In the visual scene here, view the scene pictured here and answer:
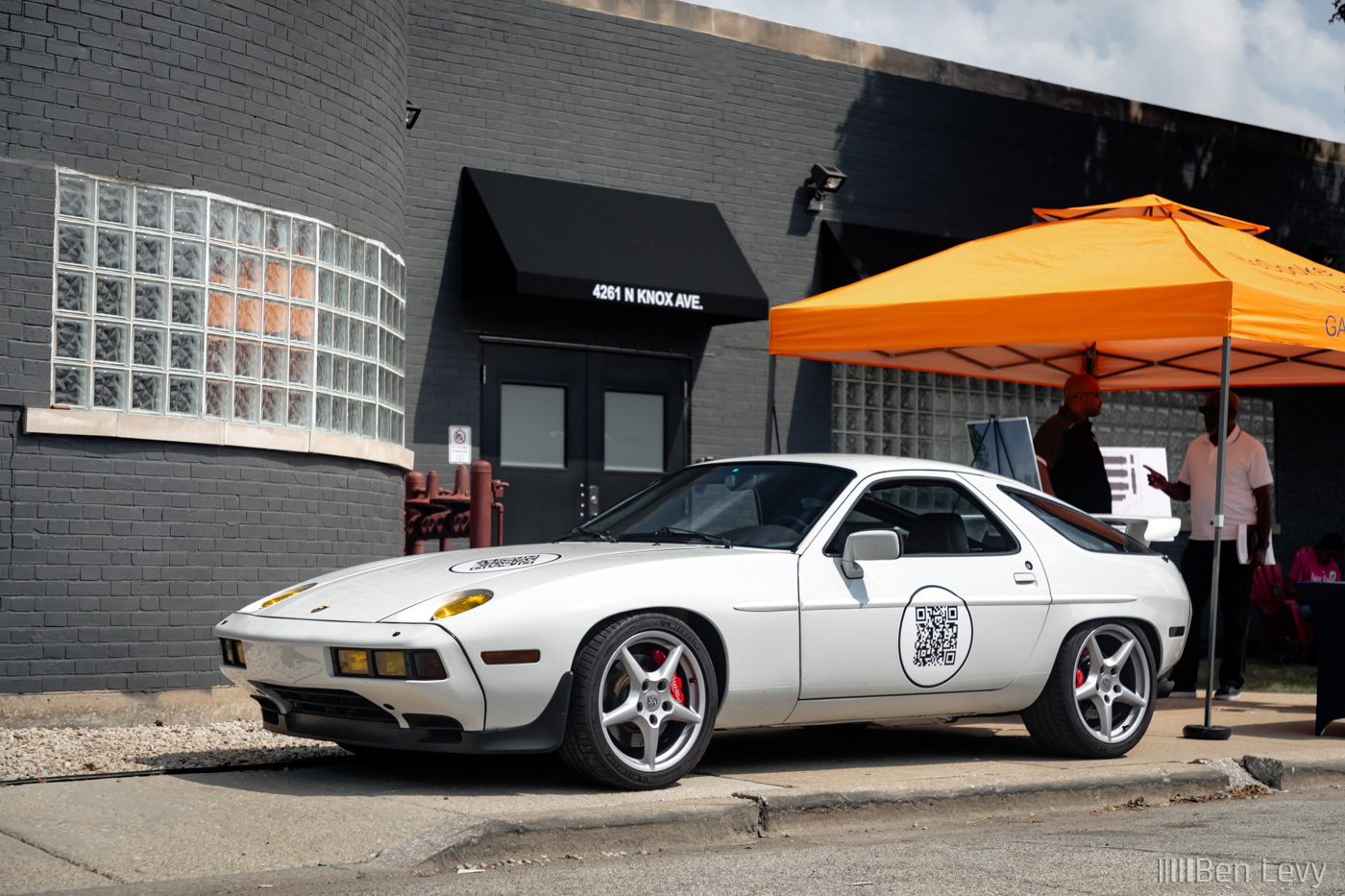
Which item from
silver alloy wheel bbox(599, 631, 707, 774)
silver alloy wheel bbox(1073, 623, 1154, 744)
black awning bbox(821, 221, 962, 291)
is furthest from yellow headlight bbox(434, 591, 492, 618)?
black awning bbox(821, 221, 962, 291)

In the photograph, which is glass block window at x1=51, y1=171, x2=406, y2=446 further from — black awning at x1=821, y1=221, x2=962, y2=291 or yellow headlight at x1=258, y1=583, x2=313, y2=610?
black awning at x1=821, y1=221, x2=962, y2=291

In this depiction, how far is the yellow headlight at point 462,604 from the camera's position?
17.0 feet

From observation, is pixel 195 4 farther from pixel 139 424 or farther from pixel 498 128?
pixel 498 128

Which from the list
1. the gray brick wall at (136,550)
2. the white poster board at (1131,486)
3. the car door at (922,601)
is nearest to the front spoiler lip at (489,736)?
the car door at (922,601)

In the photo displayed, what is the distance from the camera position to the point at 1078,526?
6984 mm

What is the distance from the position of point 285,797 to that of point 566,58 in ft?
25.3

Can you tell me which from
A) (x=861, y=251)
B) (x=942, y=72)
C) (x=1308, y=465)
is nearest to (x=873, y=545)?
(x=861, y=251)

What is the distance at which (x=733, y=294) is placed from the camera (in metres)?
11.2

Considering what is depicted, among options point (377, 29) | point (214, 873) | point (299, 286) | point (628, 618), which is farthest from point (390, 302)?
point (214, 873)

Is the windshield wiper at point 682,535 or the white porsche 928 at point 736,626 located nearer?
the white porsche 928 at point 736,626

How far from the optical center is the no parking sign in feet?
35.7

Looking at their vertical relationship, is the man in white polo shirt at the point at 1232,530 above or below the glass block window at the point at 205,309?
below

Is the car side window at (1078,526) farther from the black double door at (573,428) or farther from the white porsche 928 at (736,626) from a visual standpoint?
the black double door at (573,428)

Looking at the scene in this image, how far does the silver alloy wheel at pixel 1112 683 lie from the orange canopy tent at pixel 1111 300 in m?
0.60
